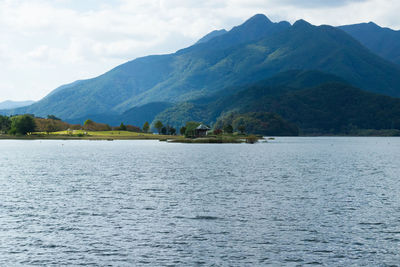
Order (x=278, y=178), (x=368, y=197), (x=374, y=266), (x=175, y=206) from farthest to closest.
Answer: (x=278, y=178), (x=368, y=197), (x=175, y=206), (x=374, y=266)

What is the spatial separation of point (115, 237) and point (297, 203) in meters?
29.3

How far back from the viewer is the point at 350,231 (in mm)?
42719

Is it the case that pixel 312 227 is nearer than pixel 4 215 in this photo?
Yes

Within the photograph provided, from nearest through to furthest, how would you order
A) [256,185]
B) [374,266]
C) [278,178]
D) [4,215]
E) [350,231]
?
1. [374,266]
2. [350,231]
3. [4,215]
4. [256,185]
5. [278,178]

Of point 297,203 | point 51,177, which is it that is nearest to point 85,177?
point 51,177

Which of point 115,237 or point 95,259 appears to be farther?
point 115,237

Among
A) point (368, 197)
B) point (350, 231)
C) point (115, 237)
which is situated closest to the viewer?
point (115, 237)

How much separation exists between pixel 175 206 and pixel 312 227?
19778 mm

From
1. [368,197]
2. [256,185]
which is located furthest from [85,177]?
[368,197]

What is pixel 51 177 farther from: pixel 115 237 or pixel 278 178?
pixel 115 237

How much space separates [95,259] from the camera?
33281mm

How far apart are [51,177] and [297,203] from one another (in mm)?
58434

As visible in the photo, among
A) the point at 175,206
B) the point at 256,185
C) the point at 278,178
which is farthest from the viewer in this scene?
the point at 278,178

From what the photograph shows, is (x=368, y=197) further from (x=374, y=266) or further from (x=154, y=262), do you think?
(x=154, y=262)
